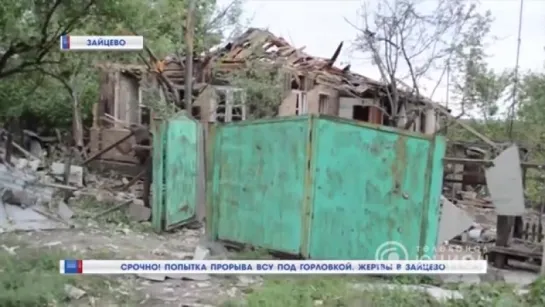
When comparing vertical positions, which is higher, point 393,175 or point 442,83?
point 442,83

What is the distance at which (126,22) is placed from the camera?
2.59 m

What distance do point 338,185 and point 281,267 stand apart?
0.42 m

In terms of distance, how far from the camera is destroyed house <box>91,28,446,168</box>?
2.30 m

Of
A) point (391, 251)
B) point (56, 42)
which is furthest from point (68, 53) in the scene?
point (391, 251)

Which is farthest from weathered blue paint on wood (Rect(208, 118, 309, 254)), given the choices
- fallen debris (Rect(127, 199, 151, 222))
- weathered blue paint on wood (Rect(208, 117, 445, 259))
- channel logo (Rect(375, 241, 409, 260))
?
fallen debris (Rect(127, 199, 151, 222))

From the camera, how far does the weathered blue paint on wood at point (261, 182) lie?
2.38 meters

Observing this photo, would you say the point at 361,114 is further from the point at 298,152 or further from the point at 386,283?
the point at 386,283

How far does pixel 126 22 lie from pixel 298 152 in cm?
104

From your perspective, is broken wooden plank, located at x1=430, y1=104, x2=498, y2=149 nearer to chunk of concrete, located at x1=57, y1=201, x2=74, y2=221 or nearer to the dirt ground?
the dirt ground

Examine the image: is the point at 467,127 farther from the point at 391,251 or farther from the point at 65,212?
the point at 65,212

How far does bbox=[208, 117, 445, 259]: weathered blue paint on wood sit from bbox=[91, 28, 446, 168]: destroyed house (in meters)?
0.08

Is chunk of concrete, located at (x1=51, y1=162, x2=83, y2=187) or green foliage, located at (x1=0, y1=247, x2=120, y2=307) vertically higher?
chunk of concrete, located at (x1=51, y1=162, x2=83, y2=187)

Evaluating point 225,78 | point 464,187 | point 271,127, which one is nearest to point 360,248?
point 464,187

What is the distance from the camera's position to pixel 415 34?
92.1 inches
